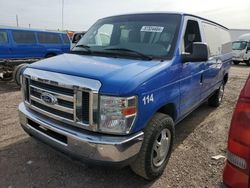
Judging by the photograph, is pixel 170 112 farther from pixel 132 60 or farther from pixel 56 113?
pixel 56 113

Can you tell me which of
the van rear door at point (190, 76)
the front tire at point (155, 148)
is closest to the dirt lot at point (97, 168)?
the front tire at point (155, 148)

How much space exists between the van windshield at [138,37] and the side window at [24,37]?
7785 mm

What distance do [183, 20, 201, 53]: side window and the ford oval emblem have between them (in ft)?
6.72

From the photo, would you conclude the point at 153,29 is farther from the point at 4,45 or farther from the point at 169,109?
the point at 4,45

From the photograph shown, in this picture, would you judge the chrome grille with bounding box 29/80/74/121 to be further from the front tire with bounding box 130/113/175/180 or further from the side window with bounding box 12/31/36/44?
the side window with bounding box 12/31/36/44

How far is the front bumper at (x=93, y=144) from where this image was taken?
2.61 metres

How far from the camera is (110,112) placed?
260cm

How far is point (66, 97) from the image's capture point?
280 centimetres

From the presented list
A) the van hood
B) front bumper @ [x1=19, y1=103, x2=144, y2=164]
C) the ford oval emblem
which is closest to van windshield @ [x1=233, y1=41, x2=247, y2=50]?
the van hood

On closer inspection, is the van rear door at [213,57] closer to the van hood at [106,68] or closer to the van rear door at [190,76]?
the van rear door at [190,76]

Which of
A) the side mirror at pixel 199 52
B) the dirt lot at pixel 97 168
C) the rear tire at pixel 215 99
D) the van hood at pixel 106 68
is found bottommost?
the dirt lot at pixel 97 168

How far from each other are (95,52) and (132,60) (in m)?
0.74

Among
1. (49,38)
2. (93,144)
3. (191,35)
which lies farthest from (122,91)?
(49,38)

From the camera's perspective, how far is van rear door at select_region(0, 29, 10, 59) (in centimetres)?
1041
